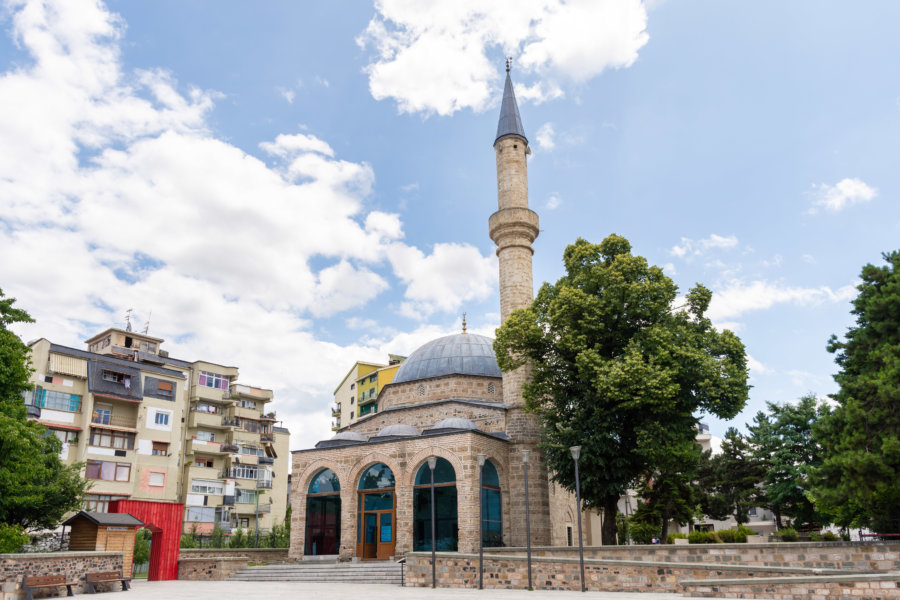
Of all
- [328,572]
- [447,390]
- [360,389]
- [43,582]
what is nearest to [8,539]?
[43,582]

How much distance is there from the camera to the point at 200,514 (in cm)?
3581

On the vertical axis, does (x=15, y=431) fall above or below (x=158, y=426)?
below

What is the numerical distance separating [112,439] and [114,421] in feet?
3.15

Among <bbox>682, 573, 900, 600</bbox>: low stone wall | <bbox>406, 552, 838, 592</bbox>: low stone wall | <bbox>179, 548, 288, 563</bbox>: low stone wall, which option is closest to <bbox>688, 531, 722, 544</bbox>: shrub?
<bbox>406, 552, 838, 592</bbox>: low stone wall

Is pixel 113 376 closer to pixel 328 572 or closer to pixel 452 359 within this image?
pixel 452 359

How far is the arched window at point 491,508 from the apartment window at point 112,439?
19732mm

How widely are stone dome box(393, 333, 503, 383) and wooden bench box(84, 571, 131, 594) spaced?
1409cm

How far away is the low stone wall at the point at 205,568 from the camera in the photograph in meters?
21.4

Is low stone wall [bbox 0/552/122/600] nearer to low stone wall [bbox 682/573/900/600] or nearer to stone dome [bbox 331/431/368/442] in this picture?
stone dome [bbox 331/431/368/442]

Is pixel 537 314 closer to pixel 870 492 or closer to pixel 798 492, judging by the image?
pixel 870 492

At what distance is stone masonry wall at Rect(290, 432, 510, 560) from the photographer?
2106cm

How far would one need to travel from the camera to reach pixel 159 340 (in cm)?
3941

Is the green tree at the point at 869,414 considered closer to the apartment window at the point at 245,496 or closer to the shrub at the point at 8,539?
the shrub at the point at 8,539

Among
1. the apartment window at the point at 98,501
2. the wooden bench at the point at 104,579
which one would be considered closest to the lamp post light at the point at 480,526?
the wooden bench at the point at 104,579
